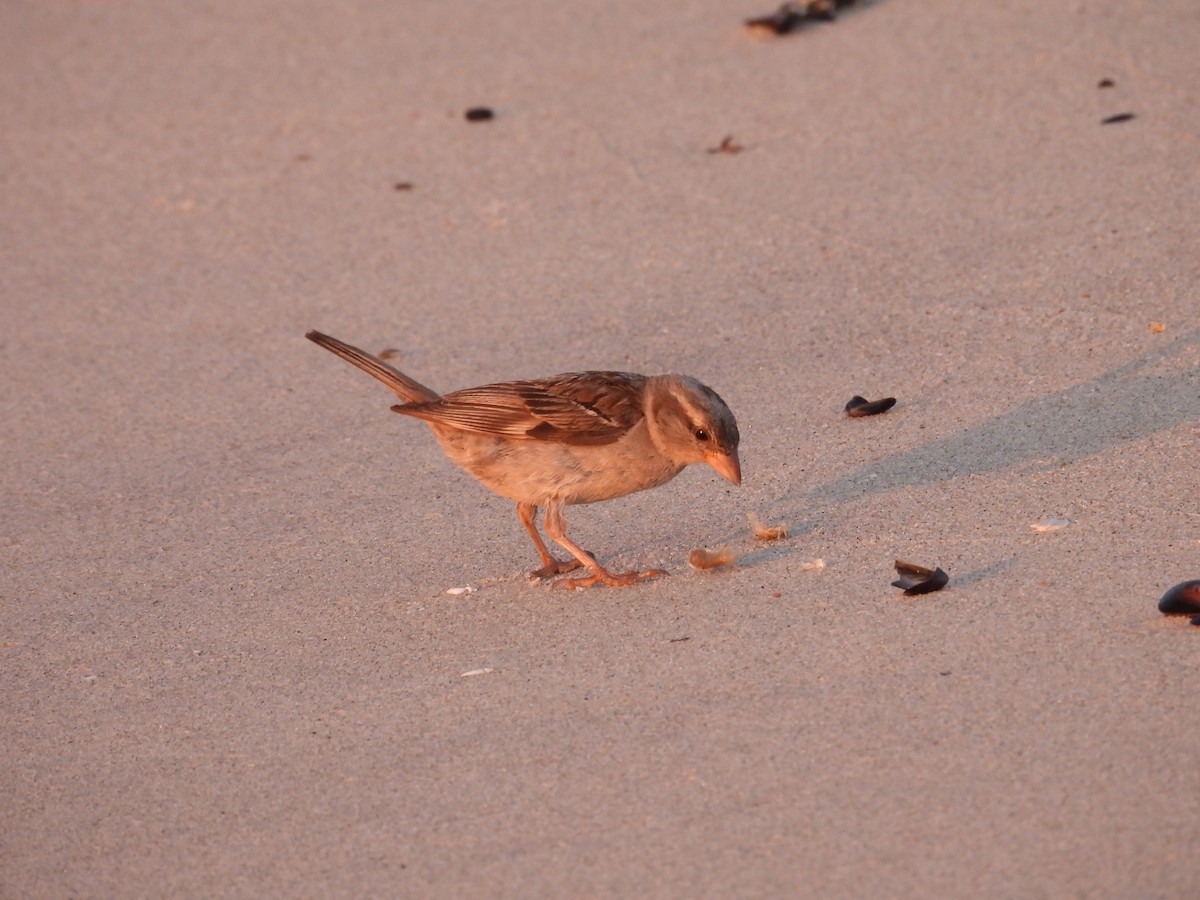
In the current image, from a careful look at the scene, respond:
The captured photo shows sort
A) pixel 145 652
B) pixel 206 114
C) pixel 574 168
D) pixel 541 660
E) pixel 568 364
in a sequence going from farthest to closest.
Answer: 1. pixel 206 114
2. pixel 574 168
3. pixel 568 364
4. pixel 145 652
5. pixel 541 660

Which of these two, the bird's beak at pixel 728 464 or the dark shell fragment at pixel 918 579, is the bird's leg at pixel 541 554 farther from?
the dark shell fragment at pixel 918 579

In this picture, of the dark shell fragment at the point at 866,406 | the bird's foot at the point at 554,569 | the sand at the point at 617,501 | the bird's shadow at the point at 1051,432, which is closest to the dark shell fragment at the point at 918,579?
the sand at the point at 617,501

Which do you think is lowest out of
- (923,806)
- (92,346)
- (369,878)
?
(92,346)

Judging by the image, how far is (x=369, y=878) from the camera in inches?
149

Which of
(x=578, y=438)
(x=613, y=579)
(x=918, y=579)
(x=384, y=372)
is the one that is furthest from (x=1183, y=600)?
(x=384, y=372)

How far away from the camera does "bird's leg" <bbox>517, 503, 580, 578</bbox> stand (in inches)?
223

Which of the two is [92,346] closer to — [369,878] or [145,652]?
[145,652]

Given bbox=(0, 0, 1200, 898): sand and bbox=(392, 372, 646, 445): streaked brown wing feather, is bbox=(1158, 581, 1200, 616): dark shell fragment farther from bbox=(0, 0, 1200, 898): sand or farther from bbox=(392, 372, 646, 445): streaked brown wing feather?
bbox=(392, 372, 646, 445): streaked brown wing feather

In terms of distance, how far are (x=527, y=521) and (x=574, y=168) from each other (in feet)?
11.0

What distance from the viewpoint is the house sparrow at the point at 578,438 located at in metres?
5.42

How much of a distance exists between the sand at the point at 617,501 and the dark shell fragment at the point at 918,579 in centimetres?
7

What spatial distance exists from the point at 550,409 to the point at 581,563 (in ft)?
Answer: 1.87

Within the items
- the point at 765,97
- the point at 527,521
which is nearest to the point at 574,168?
the point at 765,97

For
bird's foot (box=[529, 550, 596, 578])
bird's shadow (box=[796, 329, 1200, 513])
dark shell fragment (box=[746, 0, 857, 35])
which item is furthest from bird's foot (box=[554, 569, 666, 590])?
dark shell fragment (box=[746, 0, 857, 35])
